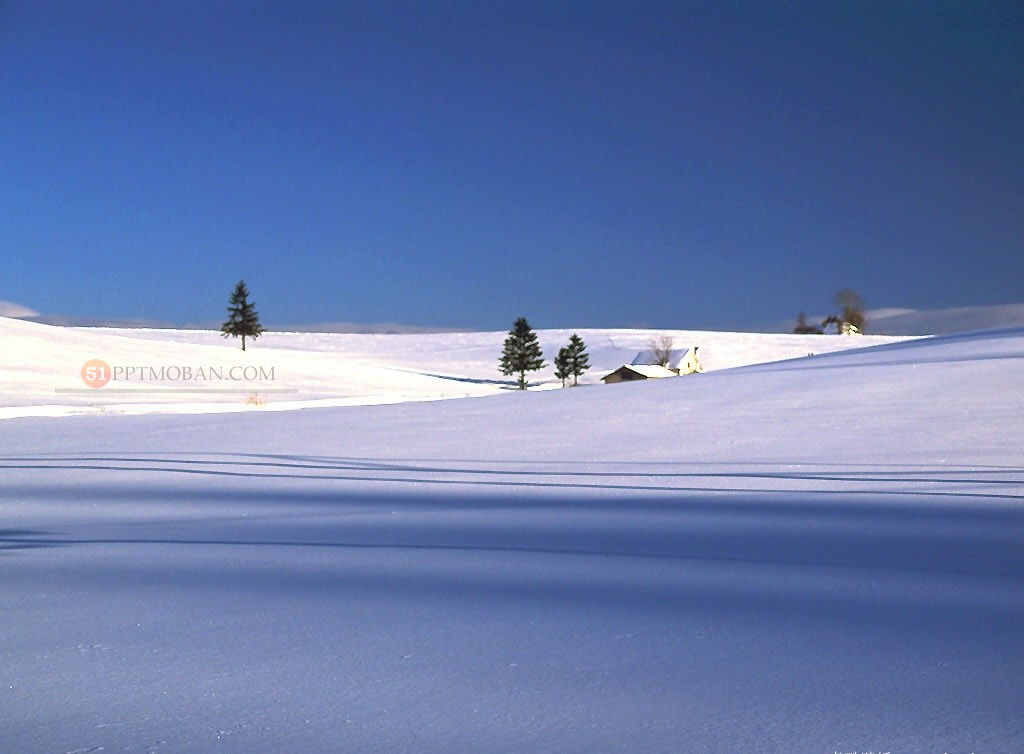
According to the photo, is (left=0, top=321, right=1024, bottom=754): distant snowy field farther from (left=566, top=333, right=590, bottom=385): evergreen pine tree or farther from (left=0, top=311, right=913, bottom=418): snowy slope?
(left=566, top=333, right=590, bottom=385): evergreen pine tree

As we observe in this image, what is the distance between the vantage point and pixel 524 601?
4.71 m

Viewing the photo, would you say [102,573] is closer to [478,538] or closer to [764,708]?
[478,538]

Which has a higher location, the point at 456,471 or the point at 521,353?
the point at 521,353

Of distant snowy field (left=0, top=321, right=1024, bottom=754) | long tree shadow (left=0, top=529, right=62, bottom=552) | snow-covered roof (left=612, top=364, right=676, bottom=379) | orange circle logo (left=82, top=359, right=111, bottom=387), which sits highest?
snow-covered roof (left=612, top=364, right=676, bottom=379)

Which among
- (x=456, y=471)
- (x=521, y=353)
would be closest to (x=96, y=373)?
(x=456, y=471)

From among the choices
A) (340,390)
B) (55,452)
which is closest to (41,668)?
(55,452)

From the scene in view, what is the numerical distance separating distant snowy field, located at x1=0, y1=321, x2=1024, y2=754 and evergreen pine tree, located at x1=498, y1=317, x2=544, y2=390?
6203cm

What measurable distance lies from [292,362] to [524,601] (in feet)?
174

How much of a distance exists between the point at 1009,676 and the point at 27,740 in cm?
330

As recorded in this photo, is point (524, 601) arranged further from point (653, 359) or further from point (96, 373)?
point (653, 359)

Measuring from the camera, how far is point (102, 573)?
557 centimetres

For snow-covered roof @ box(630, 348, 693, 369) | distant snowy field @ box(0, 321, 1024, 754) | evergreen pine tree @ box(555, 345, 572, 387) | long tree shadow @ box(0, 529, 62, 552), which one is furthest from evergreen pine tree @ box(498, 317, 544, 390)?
long tree shadow @ box(0, 529, 62, 552)

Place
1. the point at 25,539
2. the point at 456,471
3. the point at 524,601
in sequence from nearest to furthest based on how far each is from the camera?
the point at 524,601, the point at 25,539, the point at 456,471

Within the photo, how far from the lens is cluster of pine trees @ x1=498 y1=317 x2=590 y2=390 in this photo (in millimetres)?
75000
